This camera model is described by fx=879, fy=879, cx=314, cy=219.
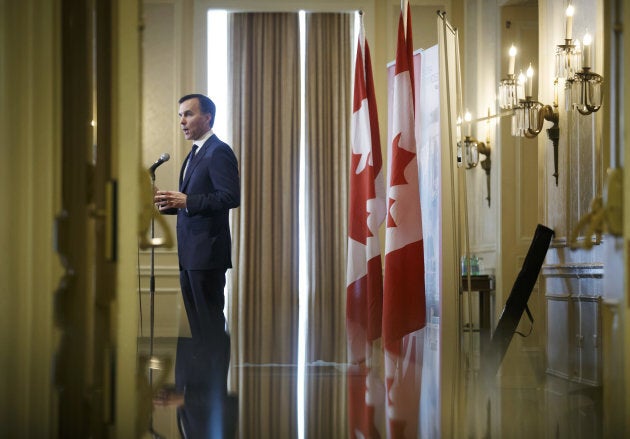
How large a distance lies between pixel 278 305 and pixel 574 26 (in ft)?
14.2

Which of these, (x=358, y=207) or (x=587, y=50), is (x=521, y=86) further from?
(x=358, y=207)

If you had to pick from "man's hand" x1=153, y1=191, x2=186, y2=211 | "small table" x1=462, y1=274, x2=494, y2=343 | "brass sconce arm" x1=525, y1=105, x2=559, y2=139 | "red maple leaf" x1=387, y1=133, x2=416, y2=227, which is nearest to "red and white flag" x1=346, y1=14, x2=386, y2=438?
"red maple leaf" x1=387, y1=133, x2=416, y2=227

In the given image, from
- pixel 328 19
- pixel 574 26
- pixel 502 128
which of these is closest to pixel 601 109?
pixel 574 26

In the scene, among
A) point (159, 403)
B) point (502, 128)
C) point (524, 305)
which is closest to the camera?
point (159, 403)

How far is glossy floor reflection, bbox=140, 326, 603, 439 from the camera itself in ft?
7.83

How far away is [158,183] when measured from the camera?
27.7ft

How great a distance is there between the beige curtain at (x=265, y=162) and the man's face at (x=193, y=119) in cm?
380

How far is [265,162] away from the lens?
8625mm

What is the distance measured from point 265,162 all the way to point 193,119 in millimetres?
3863

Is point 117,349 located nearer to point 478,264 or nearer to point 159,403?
point 159,403

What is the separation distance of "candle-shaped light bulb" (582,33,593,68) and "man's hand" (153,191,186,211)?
237 cm

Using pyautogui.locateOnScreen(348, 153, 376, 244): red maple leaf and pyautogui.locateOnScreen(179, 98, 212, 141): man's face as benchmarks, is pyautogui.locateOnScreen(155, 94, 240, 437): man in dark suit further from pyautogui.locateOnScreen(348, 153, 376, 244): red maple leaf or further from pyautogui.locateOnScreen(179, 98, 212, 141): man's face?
pyautogui.locateOnScreen(348, 153, 376, 244): red maple leaf

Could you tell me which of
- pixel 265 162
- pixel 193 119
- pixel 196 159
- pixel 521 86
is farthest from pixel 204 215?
pixel 265 162

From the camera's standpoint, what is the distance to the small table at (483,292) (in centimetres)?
754
